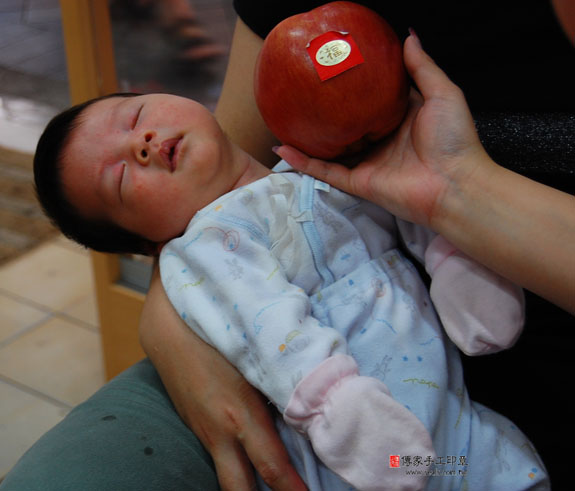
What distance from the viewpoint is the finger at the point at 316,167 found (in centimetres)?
92

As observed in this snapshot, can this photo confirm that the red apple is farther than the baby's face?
No

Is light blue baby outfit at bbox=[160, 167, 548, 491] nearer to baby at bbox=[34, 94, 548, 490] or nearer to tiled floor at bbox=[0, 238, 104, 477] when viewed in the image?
baby at bbox=[34, 94, 548, 490]

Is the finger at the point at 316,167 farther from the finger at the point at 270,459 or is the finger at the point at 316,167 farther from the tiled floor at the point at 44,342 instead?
the tiled floor at the point at 44,342

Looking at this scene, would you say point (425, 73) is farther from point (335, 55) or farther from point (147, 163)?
point (147, 163)

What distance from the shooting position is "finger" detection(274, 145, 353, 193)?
92 centimetres

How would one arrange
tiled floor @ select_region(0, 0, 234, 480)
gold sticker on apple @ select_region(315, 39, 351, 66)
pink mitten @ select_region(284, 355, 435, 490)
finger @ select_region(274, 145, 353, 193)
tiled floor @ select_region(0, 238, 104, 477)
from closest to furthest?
pink mitten @ select_region(284, 355, 435, 490), gold sticker on apple @ select_region(315, 39, 351, 66), finger @ select_region(274, 145, 353, 193), tiled floor @ select_region(0, 0, 234, 480), tiled floor @ select_region(0, 238, 104, 477)

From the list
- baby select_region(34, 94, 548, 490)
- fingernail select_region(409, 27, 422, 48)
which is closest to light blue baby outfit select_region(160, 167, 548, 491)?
baby select_region(34, 94, 548, 490)

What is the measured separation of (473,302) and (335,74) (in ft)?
1.18

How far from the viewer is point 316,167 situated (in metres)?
0.93

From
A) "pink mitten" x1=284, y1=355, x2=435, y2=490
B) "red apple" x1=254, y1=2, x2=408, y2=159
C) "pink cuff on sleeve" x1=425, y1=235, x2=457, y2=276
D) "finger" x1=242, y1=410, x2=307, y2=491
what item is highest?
"red apple" x1=254, y1=2, x2=408, y2=159

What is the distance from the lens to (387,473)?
0.70 meters

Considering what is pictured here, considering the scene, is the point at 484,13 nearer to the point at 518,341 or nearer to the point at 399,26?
the point at 399,26

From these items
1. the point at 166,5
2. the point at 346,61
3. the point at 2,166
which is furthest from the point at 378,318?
the point at 2,166

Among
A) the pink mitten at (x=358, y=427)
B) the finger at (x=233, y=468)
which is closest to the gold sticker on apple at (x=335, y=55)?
the pink mitten at (x=358, y=427)
